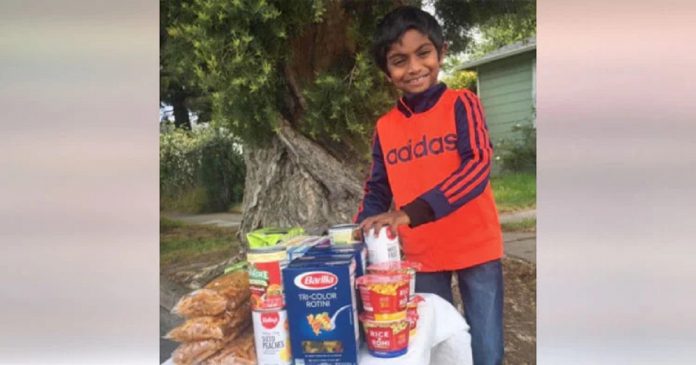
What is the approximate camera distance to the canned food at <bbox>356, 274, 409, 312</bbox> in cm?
116

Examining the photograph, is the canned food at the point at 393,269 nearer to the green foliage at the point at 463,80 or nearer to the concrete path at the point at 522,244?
the concrete path at the point at 522,244

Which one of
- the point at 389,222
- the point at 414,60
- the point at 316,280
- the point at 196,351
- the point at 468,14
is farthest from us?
the point at 468,14

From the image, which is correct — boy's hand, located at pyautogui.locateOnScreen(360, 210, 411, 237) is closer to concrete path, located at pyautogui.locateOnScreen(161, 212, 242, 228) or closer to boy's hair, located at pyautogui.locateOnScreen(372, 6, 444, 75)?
boy's hair, located at pyautogui.locateOnScreen(372, 6, 444, 75)

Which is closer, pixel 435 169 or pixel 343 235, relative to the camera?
pixel 343 235

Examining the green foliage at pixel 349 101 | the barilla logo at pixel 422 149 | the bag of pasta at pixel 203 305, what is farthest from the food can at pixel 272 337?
the green foliage at pixel 349 101

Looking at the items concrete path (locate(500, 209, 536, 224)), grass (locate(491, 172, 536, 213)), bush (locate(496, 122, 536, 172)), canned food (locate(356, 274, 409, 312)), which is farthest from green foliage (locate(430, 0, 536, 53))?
canned food (locate(356, 274, 409, 312))

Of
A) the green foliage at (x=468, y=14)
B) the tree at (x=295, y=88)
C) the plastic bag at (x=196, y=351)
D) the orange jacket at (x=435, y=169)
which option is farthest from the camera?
the green foliage at (x=468, y=14)

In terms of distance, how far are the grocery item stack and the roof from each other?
1.05 meters

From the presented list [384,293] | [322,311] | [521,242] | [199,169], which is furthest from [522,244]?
[199,169]

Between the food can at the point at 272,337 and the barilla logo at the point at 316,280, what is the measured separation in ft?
0.31

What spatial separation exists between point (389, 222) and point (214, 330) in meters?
0.49

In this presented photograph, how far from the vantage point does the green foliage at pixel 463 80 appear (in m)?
1.74

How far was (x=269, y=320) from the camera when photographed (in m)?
1.19

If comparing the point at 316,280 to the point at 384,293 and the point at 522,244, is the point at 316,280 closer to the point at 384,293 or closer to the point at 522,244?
the point at 384,293
